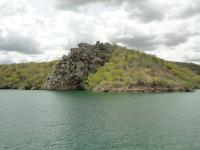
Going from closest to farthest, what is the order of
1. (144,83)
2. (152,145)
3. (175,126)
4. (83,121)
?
(152,145) < (175,126) < (83,121) < (144,83)

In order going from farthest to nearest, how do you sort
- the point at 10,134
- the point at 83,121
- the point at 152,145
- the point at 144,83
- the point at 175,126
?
the point at 144,83 < the point at 83,121 < the point at 175,126 < the point at 10,134 < the point at 152,145

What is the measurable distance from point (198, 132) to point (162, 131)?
21.9ft

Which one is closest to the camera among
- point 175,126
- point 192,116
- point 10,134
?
point 10,134

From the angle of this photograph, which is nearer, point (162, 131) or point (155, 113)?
point (162, 131)

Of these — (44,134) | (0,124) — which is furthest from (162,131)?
(0,124)

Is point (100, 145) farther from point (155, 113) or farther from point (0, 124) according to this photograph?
point (155, 113)

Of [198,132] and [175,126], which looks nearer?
[198,132]

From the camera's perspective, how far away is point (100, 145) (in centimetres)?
4928

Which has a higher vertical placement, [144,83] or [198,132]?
[144,83]

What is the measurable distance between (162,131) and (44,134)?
2222cm

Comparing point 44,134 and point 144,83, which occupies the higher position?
point 144,83

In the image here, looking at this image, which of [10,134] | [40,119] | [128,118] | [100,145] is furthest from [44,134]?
[128,118]

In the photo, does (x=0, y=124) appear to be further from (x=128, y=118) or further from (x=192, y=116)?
(x=192, y=116)

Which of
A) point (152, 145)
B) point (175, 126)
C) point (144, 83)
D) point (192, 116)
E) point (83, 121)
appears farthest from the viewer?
point (144, 83)
